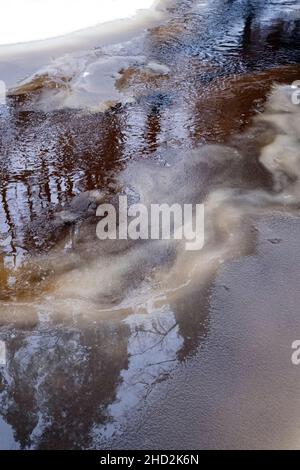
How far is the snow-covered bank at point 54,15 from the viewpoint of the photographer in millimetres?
8016

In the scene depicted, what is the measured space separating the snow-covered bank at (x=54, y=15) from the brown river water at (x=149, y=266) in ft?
5.53

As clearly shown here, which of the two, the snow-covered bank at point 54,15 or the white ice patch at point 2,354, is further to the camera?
the snow-covered bank at point 54,15

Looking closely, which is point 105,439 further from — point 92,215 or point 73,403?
point 92,215

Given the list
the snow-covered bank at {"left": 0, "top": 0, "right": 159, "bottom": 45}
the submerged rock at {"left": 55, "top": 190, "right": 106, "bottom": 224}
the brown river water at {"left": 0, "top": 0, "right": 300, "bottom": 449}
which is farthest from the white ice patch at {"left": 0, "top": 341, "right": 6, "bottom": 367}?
the snow-covered bank at {"left": 0, "top": 0, "right": 159, "bottom": 45}

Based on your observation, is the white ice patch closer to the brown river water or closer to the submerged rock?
the brown river water

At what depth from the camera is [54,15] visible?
8.65 m

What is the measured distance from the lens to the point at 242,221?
13.3 feet

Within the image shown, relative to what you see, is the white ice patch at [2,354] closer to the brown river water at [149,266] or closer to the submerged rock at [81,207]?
the brown river water at [149,266]

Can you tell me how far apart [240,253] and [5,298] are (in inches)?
74.0

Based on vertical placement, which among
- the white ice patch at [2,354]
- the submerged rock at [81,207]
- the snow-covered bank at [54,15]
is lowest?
the white ice patch at [2,354]

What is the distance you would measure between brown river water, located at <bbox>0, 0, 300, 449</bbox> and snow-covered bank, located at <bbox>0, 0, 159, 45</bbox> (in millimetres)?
1685

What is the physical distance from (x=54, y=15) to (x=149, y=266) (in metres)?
7.00

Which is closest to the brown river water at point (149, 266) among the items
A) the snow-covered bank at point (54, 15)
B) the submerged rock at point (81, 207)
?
the submerged rock at point (81, 207)

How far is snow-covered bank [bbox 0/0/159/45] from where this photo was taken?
8.02 m
